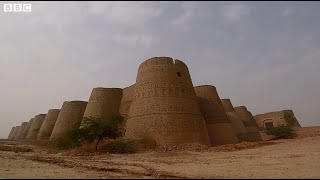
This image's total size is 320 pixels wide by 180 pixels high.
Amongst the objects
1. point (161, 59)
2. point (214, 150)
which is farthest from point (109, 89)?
point (214, 150)

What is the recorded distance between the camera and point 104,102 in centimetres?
2486

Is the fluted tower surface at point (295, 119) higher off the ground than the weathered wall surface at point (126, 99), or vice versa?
the weathered wall surface at point (126, 99)

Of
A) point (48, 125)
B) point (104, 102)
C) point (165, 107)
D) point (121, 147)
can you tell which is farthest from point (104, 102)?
point (48, 125)

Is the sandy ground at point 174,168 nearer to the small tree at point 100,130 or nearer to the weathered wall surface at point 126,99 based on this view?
the small tree at point 100,130

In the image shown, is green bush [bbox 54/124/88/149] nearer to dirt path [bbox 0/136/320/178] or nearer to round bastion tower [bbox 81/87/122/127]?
round bastion tower [bbox 81/87/122/127]

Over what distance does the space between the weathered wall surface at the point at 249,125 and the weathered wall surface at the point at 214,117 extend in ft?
20.3

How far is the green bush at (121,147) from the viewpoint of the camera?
650 inches

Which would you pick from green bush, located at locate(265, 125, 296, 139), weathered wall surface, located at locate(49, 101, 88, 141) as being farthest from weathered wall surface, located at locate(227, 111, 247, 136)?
weathered wall surface, located at locate(49, 101, 88, 141)

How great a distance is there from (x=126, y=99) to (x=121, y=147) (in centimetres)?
811

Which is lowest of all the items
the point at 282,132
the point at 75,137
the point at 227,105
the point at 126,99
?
the point at 282,132

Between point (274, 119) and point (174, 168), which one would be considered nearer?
point (174, 168)

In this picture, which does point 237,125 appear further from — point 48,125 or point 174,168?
point 48,125

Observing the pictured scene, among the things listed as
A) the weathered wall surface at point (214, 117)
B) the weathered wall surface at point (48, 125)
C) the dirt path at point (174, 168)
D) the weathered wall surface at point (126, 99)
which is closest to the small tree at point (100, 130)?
the dirt path at point (174, 168)

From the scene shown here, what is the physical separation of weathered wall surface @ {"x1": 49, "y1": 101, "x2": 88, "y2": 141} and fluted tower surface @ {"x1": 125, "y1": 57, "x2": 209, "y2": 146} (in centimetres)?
1199
